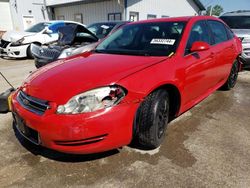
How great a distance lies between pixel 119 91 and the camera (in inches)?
98.0

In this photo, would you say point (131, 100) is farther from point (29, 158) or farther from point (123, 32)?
point (123, 32)

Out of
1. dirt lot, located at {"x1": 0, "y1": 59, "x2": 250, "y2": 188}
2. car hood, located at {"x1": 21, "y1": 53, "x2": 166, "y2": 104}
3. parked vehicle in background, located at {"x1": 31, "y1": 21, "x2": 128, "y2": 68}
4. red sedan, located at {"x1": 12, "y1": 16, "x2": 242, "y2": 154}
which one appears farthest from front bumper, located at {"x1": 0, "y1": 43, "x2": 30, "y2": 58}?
car hood, located at {"x1": 21, "y1": 53, "x2": 166, "y2": 104}

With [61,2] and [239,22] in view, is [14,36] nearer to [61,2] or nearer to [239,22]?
[239,22]

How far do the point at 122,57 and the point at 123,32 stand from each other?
3.29 ft

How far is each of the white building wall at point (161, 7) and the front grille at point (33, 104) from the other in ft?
50.1

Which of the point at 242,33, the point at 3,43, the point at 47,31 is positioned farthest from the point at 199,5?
the point at 3,43

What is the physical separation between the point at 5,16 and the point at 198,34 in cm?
2066

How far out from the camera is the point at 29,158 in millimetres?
2861

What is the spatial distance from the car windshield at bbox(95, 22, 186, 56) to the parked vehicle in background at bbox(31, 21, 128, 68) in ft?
5.58

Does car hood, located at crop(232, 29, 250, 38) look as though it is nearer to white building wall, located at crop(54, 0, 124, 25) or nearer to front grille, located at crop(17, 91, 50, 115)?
front grille, located at crop(17, 91, 50, 115)

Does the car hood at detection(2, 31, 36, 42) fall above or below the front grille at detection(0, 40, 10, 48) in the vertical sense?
above

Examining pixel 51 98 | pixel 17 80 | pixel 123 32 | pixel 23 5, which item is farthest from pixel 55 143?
pixel 23 5

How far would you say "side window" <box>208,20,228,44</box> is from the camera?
14.4 ft

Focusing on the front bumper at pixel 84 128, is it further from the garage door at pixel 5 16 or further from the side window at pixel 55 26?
the garage door at pixel 5 16
